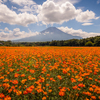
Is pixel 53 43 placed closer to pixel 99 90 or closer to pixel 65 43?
pixel 65 43

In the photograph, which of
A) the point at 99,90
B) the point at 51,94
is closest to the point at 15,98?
the point at 51,94

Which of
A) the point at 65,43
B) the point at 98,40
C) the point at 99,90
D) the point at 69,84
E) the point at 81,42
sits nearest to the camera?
the point at 99,90

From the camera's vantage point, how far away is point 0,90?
2350 millimetres

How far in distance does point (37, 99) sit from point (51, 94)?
1.44 ft

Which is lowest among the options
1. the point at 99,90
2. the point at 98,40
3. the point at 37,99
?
the point at 37,99

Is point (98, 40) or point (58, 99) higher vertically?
point (98, 40)

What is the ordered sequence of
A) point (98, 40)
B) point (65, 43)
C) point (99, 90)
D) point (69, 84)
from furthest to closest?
1. point (65, 43)
2. point (98, 40)
3. point (69, 84)
4. point (99, 90)

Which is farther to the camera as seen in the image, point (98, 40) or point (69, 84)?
point (98, 40)

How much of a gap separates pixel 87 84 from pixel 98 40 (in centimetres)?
5301

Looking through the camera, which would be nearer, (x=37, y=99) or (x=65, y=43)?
(x=37, y=99)

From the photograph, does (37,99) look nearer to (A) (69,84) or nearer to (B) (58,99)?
(B) (58,99)

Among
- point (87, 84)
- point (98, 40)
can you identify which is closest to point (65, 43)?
point (98, 40)

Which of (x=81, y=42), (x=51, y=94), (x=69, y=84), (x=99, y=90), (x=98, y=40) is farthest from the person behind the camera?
(x=81, y=42)

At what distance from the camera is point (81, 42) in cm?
6138
